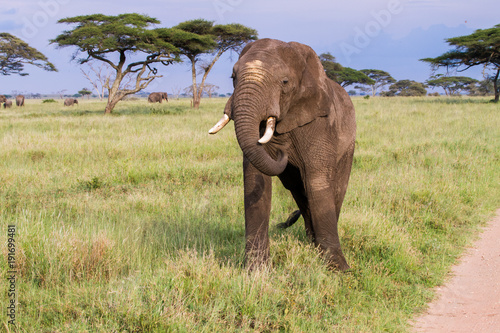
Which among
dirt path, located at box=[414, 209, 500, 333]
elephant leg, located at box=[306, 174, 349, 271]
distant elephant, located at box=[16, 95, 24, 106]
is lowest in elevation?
dirt path, located at box=[414, 209, 500, 333]

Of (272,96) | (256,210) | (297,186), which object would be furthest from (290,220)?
(272,96)

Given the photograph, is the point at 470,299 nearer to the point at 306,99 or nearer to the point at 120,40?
the point at 306,99

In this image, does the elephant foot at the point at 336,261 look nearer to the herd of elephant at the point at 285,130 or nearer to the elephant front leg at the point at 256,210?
the herd of elephant at the point at 285,130

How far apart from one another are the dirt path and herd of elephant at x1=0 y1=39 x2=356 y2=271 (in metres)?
0.83

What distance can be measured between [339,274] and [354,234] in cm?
81

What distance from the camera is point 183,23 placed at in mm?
31094

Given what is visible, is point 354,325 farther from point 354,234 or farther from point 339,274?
point 354,234

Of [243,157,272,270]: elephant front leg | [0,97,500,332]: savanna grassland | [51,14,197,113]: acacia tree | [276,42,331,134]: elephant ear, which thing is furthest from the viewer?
[51,14,197,113]: acacia tree


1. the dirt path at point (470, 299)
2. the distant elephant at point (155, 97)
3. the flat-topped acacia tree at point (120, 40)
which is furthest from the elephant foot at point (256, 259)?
the distant elephant at point (155, 97)

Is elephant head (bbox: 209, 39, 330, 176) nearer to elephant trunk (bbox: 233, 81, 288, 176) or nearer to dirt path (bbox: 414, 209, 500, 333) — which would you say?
elephant trunk (bbox: 233, 81, 288, 176)

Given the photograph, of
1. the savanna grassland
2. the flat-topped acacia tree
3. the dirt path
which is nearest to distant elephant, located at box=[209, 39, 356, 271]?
the savanna grassland

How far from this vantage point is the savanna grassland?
3.09m

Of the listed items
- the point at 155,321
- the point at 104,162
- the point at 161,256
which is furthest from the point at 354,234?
the point at 104,162

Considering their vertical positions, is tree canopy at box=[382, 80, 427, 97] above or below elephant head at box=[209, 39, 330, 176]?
above
